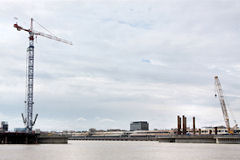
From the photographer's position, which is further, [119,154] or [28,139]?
[28,139]

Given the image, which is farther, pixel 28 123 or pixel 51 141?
pixel 28 123

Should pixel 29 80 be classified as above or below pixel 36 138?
above

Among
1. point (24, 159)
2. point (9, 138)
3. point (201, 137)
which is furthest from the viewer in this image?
point (201, 137)

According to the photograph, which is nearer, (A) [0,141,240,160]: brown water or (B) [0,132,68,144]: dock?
(A) [0,141,240,160]: brown water

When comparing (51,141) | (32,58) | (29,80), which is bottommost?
(51,141)

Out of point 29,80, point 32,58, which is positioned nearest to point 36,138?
point 29,80

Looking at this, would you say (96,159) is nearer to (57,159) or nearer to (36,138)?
(57,159)

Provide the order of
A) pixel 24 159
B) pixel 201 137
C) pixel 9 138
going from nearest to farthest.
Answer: pixel 24 159 < pixel 9 138 < pixel 201 137

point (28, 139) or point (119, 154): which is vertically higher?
point (28, 139)

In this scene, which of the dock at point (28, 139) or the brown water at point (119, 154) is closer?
the brown water at point (119, 154)

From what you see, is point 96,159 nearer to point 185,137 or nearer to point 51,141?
point 51,141

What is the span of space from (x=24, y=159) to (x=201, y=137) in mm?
123521

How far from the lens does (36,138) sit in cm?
16962

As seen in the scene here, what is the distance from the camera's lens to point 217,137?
565ft
